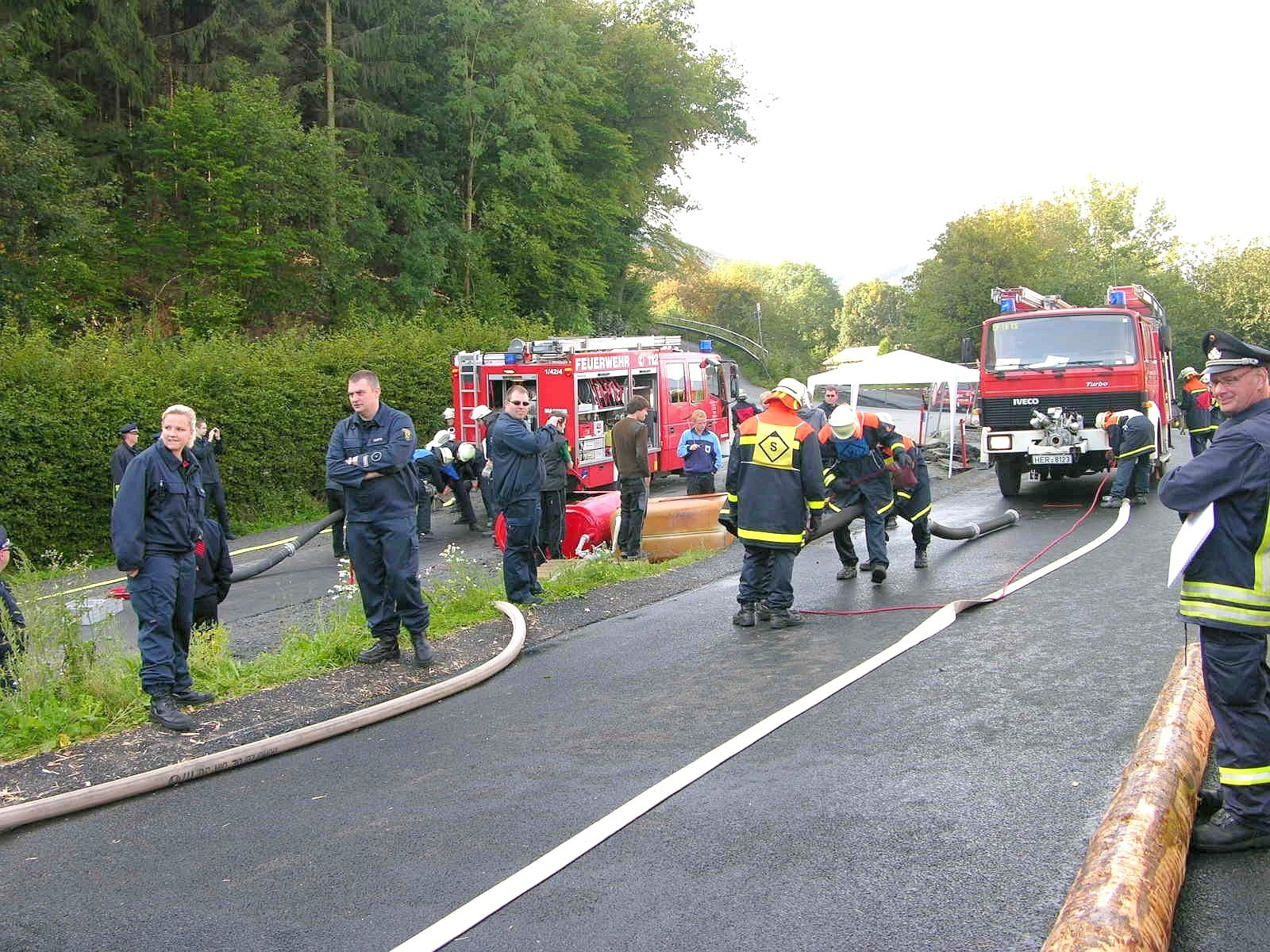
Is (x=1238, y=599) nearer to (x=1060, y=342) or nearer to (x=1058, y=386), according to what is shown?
(x=1058, y=386)

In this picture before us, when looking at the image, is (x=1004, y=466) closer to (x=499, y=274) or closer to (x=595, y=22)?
(x=499, y=274)

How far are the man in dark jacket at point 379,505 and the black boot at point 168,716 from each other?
55.3 inches

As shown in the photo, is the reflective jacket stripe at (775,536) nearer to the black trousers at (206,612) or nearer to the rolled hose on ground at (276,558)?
the black trousers at (206,612)

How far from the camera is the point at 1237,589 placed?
416cm

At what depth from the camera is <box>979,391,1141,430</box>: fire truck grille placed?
15.8 meters

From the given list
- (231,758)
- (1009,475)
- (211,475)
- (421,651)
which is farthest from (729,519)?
(1009,475)

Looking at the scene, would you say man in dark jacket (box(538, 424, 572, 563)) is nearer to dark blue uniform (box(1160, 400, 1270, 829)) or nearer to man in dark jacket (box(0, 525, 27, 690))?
man in dark jacket (box(0, 525, 27, 690))

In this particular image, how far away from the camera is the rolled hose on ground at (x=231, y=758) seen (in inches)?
199

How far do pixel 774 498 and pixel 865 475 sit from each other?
2.39m

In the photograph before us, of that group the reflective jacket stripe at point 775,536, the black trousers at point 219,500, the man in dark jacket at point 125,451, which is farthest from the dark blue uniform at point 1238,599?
the black trousers at point 219,500

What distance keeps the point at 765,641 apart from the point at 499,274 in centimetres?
2914

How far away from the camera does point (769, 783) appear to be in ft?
16.4

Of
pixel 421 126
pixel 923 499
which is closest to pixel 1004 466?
pixel 923 499

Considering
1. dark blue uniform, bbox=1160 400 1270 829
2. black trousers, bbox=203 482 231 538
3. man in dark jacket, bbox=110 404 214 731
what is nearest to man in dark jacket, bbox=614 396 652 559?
black trousers, bbox=203 482 231 538
